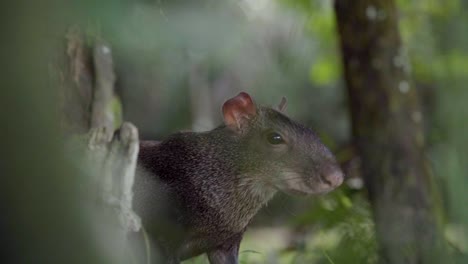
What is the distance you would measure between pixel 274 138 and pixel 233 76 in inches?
158

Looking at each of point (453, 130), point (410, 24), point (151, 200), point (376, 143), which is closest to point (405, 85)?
point (376, 143)

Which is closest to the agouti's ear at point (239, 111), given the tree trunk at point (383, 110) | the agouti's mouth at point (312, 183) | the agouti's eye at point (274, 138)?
the agouti's eye at point (274, 138)

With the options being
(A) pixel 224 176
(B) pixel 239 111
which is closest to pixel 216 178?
(A) pixel 224 176

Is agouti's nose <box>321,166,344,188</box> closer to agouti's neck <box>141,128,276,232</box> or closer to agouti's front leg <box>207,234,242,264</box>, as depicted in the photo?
agouti's neck <box>141,128,276,232</box>

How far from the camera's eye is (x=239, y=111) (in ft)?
9.32

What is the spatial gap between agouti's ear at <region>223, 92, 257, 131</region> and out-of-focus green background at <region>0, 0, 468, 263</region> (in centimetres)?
43

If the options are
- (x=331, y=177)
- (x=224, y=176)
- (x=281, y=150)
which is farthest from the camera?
(x=224, y=176)

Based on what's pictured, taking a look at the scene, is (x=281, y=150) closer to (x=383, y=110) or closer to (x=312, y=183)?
(x=312, y=183)

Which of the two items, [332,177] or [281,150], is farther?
[281,150]

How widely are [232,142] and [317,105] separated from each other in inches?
269

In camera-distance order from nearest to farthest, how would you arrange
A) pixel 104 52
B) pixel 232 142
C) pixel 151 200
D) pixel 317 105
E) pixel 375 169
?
pixel 151 200 → pixel 232 142 → pixel 104 52 → pixel 375 169 → pixel 317 105

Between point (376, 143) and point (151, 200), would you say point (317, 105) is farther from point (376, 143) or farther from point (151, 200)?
point (151, 200)

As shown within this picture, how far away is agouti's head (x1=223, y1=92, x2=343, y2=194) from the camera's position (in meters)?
2.57

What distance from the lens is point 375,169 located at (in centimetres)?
449
